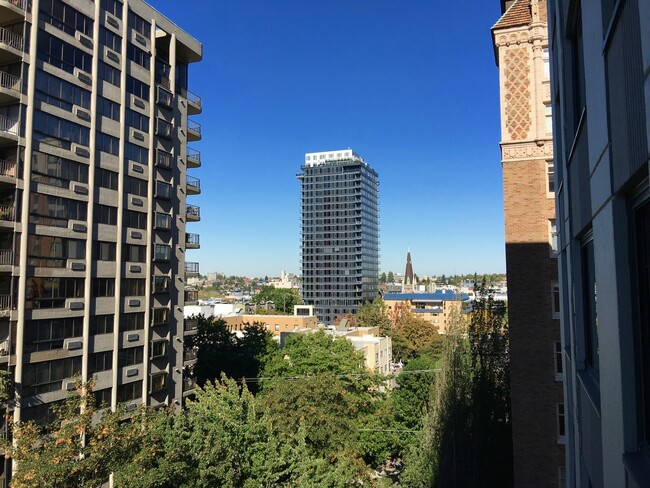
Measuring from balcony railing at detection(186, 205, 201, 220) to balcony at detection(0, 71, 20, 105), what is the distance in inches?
496

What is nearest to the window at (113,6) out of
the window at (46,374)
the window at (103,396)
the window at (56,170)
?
the window at (56,170)

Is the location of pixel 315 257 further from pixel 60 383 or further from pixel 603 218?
pixel 603 218

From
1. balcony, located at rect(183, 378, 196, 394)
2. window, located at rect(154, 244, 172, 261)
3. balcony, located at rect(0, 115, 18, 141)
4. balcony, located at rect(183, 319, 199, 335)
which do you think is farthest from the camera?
balcony, located at rect(183, 319, 199, 335)

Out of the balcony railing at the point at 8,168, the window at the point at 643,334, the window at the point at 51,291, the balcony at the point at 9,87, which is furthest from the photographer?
Answer: the window at the point at 51,291

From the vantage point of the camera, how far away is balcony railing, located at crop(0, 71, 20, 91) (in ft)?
61.5

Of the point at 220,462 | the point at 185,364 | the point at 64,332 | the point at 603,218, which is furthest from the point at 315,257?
the point at 603,218

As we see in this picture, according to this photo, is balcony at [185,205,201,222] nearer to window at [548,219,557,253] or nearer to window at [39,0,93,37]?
window at [39,0,93,37]

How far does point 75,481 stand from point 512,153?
1689 cm

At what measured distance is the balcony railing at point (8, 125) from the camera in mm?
18953

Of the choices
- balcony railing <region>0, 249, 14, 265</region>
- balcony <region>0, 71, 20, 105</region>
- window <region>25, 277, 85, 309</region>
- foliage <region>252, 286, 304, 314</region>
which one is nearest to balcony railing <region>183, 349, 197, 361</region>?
window <region>25, 277, 85, 309</region>

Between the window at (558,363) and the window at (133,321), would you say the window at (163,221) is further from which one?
the window at (558,363)

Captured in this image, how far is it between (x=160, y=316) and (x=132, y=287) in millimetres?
2771

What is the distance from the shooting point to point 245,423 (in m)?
14.8

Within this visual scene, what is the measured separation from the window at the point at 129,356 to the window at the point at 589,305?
73.4 feet
